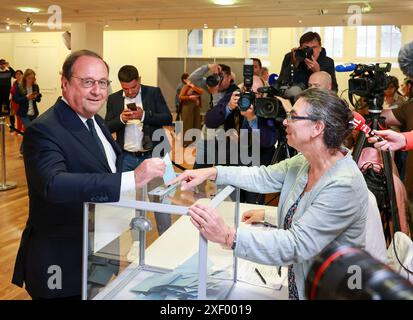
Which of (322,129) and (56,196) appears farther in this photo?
(322,129)

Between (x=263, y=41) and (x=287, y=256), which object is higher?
(x=263, y=41)

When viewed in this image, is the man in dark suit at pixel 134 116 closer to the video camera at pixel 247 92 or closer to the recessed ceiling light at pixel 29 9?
the video camera at pixel 247 92

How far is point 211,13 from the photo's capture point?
8.92 metres

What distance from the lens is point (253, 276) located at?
5.81 feet

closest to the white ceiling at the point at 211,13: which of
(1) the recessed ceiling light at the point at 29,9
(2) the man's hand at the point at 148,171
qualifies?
(1) the recessed ceiling light at the point at 29,9

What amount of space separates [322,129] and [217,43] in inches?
610

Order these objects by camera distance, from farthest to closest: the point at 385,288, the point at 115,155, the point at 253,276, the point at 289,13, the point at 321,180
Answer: the point at 289,13 < the point at 115,155 < the point at 253,276 < the point at 321,180 < the point at 385,288

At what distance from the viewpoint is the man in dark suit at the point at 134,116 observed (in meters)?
3.43

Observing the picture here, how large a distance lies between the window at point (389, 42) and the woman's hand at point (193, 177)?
15.2m

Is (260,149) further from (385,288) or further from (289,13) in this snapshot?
(289,13)

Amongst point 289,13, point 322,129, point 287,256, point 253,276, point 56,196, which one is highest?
point 289,13

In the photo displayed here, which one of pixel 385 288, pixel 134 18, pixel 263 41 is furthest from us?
pixel 263 41

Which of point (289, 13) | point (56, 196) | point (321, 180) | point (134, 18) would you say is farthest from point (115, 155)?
point (134, 18)

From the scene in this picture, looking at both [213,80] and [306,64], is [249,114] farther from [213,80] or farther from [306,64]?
[306,64]
